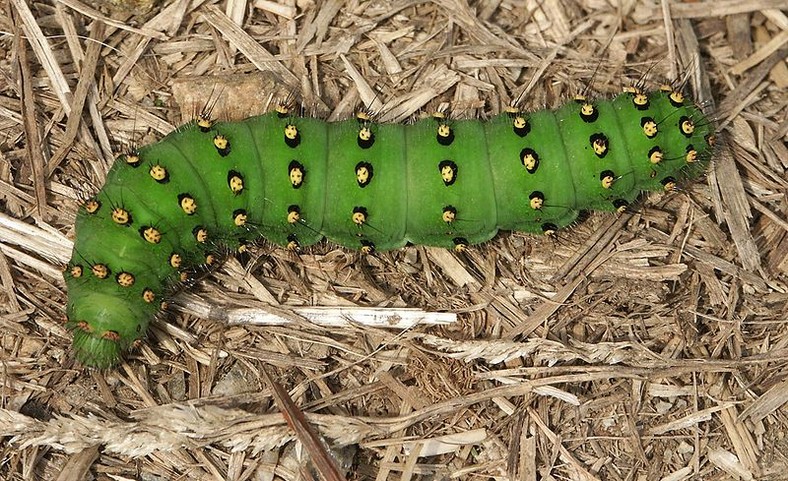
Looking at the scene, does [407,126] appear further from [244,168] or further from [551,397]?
[551,397]

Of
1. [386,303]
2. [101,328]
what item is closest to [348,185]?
[386,303]

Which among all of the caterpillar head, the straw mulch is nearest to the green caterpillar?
the caterpillar head

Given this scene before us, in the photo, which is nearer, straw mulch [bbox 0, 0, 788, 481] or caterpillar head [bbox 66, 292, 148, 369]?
caterpillar head [bbox 66, 292, 148, 369]

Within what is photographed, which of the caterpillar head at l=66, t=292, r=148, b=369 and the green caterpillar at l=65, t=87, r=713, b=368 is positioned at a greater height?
the green caterpillar at l=65, t=87, r=713, b=368

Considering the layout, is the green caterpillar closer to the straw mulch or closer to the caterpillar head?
the caterpillar head

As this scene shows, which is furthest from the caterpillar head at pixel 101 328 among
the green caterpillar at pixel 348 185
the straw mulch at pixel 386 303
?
the straw mulch at pixel 386 303

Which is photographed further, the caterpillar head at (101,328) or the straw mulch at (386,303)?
the straw mulch at (386,303)

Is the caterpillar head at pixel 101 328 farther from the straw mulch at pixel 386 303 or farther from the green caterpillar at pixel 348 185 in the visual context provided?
the straw mulch at pixel 386 303
